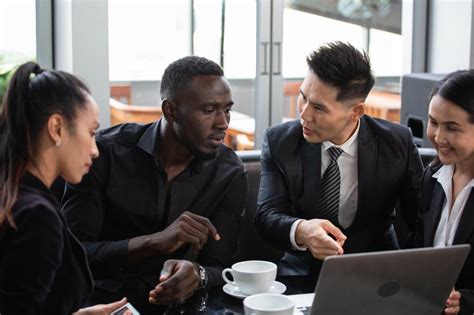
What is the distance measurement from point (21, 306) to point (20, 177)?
0.87 ft

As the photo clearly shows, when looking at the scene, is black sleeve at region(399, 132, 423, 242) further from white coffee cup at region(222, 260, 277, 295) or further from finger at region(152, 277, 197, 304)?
finger at region(152, 277, 197, 304)

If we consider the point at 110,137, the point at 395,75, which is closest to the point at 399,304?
the point at 110,137

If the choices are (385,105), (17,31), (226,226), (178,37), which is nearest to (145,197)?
(226,226)

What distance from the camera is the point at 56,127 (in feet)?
5.22

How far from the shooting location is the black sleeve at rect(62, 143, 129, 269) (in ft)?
7.14

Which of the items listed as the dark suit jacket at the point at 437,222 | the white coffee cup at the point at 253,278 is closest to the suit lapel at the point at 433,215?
the dark suit jacket at the point at 437,222

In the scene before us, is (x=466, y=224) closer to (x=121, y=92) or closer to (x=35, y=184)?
(x=35, y=184)

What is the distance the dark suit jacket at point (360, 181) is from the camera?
94.4 inches

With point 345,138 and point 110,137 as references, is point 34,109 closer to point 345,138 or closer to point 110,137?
point 110,137

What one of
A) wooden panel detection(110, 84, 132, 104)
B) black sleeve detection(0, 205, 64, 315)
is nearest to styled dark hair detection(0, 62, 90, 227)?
black sleeve detection(0, 205, 64, 315)

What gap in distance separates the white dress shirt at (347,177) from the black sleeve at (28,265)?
1149 mm

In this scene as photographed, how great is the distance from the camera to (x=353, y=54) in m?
2.36

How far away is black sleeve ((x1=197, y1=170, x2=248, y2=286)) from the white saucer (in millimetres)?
161

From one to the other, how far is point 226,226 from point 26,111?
88cm
